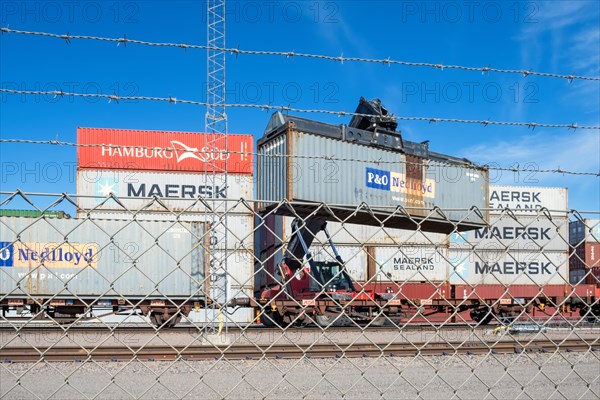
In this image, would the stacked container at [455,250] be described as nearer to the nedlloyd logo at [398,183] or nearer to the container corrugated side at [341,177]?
the nedlloyd logo at [398,183]

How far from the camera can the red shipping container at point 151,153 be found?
30.4 m

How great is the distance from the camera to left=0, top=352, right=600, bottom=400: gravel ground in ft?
25.1

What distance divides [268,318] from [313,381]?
566 cm

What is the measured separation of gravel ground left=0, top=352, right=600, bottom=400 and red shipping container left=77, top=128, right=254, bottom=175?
21.3 meters

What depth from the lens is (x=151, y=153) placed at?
103 ft

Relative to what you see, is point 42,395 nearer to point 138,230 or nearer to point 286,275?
point 286,275

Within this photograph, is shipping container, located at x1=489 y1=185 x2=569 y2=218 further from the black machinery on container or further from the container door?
the container door

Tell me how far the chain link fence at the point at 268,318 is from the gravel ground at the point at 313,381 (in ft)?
0.15

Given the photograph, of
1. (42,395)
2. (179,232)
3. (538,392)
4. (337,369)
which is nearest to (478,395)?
(538,392)

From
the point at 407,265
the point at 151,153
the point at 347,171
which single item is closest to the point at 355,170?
the point at 347,171

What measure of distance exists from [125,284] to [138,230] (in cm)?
191

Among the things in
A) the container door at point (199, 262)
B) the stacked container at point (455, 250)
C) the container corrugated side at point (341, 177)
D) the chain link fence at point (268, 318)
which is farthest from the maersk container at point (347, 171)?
the container door at point (199, 262)

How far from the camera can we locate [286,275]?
17766 millimetres

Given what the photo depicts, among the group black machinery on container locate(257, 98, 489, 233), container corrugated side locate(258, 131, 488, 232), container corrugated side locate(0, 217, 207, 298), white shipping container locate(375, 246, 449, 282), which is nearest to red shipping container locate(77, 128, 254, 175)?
white shipping container locate(375, 246, 449, 282)
